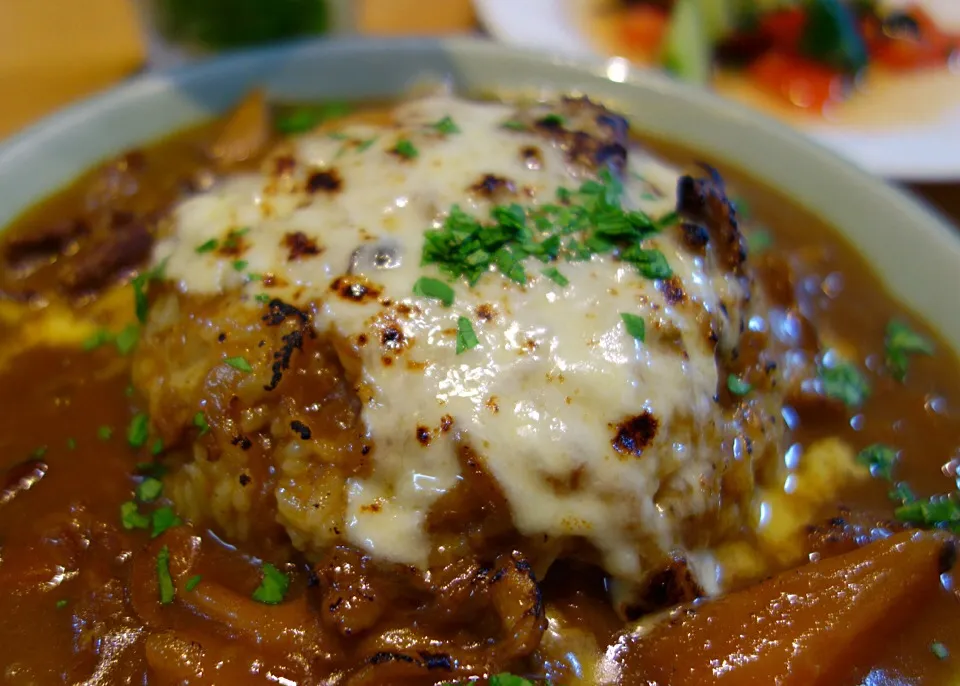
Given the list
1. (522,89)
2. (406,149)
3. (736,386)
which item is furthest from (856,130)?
(406,149)

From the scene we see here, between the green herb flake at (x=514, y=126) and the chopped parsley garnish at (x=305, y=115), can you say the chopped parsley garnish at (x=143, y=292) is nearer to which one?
the green herb flake at (x=514, y=126)

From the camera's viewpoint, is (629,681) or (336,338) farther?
(336,338)

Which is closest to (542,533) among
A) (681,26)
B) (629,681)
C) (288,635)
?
(629,681)

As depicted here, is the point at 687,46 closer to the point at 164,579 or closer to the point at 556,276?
the point at 556,276

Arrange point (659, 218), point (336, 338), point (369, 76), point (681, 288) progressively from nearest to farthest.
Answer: point (336, 338) → point (681, 288) → point (659, 218) → point (369, 76)

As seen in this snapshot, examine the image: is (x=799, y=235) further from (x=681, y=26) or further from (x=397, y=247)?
(x=681, y=26)

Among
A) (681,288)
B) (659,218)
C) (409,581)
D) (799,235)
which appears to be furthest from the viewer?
(799,235)

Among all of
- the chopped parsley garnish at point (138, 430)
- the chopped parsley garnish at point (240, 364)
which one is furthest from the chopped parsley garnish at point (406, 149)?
the chopped parsley garnish at point (138, 430)
